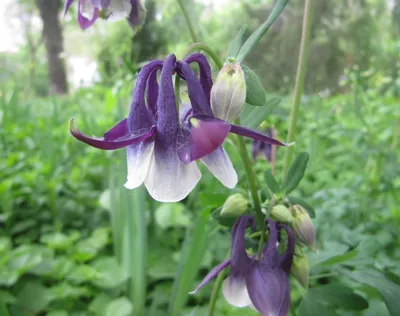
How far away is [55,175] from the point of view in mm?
1762

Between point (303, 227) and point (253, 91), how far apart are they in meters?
0.24

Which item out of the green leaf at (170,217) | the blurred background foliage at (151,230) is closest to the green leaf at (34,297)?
the blurred background foliage at (151,230)

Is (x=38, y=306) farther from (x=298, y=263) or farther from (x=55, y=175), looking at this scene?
(x=298, y=263)

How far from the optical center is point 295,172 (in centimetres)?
73

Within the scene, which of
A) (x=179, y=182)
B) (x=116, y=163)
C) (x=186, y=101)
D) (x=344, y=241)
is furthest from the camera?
(x=116, y=163)

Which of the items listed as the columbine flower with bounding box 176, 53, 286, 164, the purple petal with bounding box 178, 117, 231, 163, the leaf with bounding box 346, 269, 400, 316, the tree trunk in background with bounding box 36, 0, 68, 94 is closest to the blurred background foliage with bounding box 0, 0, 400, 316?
the leaf with bounding box 346, 269, 400, 316

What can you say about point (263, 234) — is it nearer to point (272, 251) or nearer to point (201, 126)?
point (272, 251)

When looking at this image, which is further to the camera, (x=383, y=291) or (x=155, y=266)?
(x=155, y=266)

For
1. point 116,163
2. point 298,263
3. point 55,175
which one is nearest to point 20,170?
point 55,175

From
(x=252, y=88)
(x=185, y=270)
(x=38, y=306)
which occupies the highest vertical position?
(x=252, y=88)

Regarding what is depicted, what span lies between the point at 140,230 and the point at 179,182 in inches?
30.9

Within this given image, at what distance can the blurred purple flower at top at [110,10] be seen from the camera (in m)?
0.80

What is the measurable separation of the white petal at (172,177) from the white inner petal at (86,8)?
0.46 metres

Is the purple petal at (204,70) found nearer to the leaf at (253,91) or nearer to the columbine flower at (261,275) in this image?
the leaf at (253,91)
